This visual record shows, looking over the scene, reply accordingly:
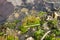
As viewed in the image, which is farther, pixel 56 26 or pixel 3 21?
pixel 3 21

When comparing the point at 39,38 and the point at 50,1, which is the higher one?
the point at 50,1

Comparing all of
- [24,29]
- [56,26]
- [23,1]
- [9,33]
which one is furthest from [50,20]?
[23,1]

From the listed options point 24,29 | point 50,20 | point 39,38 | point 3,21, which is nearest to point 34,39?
point 39,38

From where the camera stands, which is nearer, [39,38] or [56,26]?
[39,38]

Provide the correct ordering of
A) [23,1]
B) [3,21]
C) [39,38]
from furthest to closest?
1. [23,1]
2. [3,21]
3. [39,38]

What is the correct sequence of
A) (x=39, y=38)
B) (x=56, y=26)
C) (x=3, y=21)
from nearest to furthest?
(x=39, y=38), (x=56, y=26), (x=3, y=21)

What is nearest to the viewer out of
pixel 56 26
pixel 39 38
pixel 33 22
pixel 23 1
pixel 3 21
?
pixel 39 38

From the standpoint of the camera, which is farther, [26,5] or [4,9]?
[26,5]

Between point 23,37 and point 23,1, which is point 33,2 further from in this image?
point 23,37

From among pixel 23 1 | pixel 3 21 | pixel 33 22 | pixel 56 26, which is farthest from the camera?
pixel 23 1

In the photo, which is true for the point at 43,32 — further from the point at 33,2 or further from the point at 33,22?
the point at 33,2
